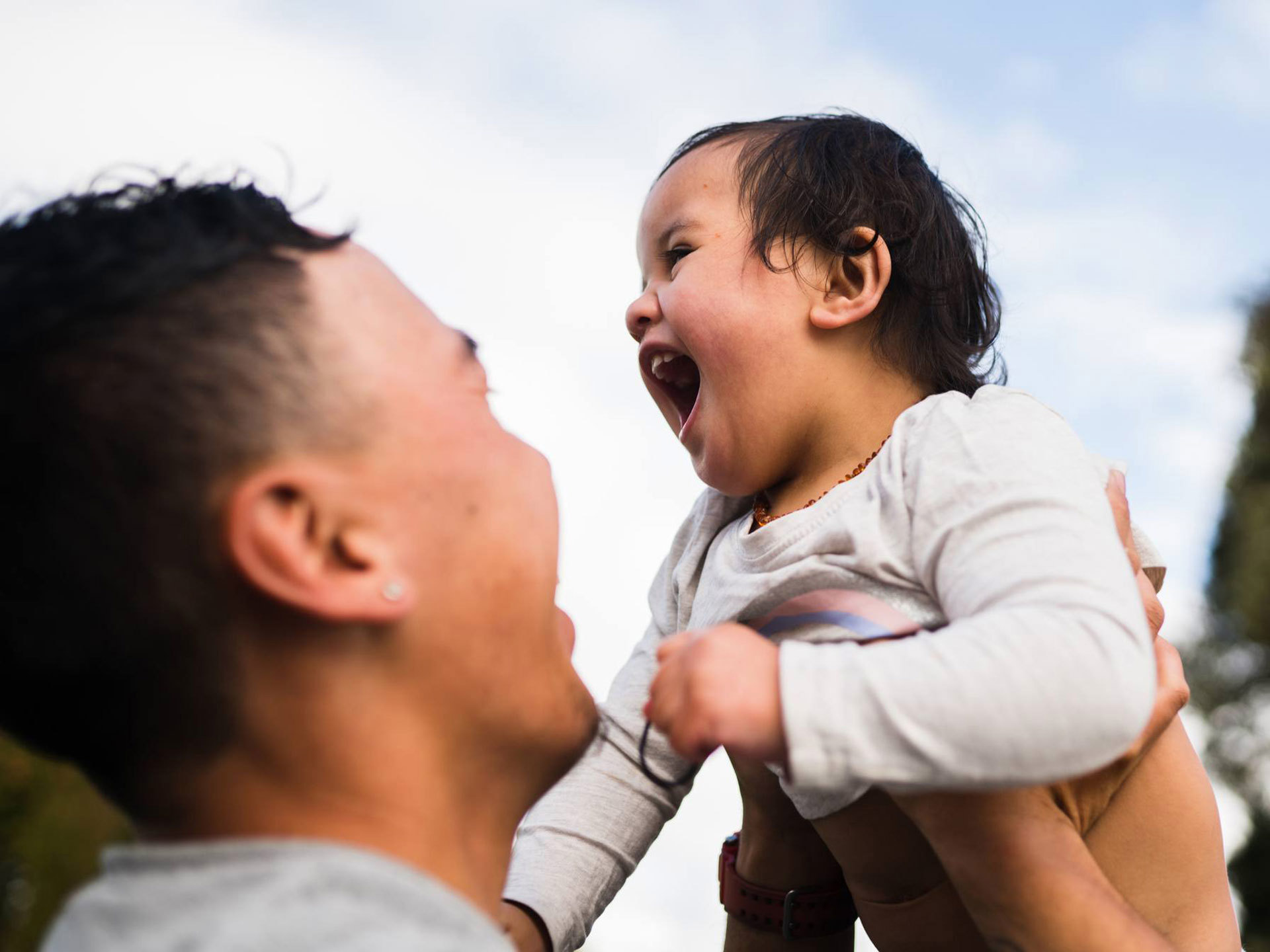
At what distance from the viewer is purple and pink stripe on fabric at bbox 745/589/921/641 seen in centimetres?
178

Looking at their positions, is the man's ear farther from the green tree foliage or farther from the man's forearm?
the green tree foliage

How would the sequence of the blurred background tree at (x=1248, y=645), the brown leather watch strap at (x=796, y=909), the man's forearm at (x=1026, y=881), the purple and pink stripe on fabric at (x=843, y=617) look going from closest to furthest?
the man's forearm at (x=1026, y=881)
the purple and pink stripe on fabric at (x=843, y=617)
the brown leather watch strap at (x=796, y=909)
the blurred background tree at (x=1248, y=645)

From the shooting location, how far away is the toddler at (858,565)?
1.37 m

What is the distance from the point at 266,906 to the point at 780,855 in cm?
142

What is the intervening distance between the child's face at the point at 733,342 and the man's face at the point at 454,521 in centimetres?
75

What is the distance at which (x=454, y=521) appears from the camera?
4.86ft

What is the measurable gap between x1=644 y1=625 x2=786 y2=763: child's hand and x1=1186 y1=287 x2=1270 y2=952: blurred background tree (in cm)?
1046

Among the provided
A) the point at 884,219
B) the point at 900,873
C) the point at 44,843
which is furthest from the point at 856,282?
the point at 44,843

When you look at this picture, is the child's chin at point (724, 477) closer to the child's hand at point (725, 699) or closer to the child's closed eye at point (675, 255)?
the child's closed eye at point (675, 255)

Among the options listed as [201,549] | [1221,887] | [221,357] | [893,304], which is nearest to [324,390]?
[221,357]

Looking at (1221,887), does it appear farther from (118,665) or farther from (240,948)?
(118,665)

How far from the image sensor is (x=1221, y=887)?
198 cm

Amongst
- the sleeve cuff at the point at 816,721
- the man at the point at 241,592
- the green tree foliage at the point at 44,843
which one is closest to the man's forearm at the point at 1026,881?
the sleeve cuff at the point at 816,721

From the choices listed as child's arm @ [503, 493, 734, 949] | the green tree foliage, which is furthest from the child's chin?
the green tree foliage
